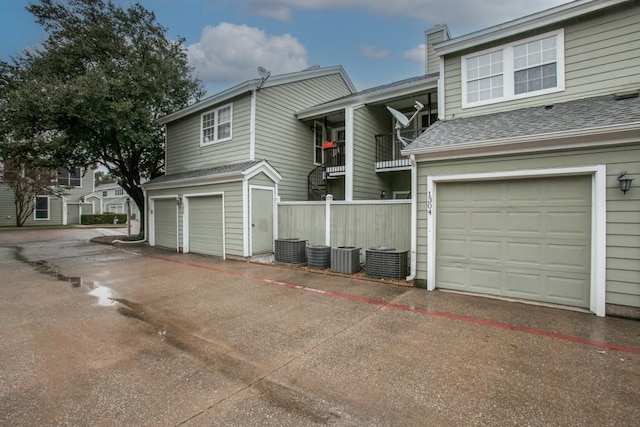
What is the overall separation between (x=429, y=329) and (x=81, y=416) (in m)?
3.91

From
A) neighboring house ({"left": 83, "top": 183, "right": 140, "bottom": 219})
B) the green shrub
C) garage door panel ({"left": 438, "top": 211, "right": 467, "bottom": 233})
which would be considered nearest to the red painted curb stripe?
garage door panel ({"left": 438, "top": 211, "right": 467, "bottom": 233})

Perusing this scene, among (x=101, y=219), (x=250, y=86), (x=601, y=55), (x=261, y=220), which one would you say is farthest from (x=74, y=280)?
(x=101, y=219)

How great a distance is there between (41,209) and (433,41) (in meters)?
32.4

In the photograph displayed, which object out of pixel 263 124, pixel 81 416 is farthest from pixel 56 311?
pixel 263 124

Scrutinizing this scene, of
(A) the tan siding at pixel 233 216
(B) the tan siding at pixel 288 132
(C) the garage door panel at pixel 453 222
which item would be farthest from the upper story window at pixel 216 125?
(C) the garage door panel at pixel 453 222

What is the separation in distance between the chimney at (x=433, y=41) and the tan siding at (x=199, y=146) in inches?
277

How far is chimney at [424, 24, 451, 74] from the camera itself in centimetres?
1125

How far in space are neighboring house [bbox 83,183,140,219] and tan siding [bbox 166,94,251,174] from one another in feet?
54.1

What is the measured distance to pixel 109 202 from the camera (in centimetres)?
3706

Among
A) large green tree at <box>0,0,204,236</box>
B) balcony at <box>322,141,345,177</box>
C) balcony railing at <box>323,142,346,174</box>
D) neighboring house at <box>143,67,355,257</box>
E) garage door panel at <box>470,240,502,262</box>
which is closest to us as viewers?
garage door panel at <box>470,240,502,262</box>

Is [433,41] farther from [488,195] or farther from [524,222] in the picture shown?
[524,222]

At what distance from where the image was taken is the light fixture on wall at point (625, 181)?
176 inches

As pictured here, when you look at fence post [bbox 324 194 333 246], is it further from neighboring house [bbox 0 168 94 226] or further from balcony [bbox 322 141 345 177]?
neighboring house [bbox 0 168 94 226]

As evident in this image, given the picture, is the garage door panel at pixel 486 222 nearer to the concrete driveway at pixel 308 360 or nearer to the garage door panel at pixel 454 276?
the garage door panel at pixel 454 276
